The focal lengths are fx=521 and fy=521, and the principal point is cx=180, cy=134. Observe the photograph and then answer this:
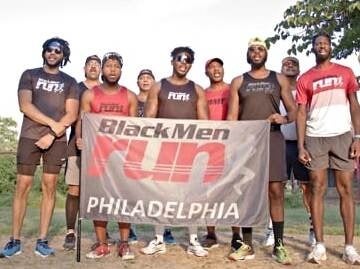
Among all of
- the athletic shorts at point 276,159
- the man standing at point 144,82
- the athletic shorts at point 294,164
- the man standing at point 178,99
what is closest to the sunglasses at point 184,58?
the man standing at point 178,99

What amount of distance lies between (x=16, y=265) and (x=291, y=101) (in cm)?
340

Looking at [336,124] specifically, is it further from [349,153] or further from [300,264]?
[300,264]

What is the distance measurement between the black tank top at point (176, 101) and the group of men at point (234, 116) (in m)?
0.01

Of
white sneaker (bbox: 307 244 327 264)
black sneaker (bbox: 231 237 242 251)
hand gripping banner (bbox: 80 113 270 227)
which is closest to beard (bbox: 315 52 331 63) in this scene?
hand gripping banner (bbox: 80 113 270 227)

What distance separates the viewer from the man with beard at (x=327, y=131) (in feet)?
18.2

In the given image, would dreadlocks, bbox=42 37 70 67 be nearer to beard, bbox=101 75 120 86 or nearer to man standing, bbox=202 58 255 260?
beard, bbox=101 75 120 86

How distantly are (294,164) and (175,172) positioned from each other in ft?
5.62

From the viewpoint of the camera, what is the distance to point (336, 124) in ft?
18.2

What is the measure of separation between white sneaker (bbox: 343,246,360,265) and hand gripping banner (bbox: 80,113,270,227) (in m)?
0.91

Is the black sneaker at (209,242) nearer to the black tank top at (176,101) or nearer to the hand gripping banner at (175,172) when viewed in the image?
the hand gripping banner at (175,172)

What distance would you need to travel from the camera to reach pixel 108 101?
5910 millimetres

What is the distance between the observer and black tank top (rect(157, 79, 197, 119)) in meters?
5.84

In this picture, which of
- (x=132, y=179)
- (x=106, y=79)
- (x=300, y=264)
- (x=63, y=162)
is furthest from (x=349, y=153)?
(x=63, y=162)

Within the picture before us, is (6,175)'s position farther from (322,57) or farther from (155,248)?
(322,57)
